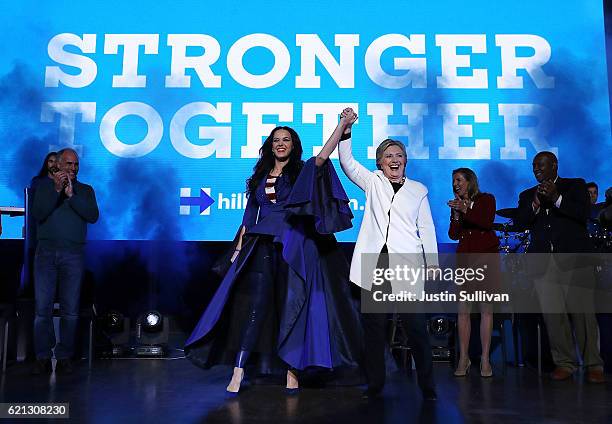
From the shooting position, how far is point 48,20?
5.58 metres

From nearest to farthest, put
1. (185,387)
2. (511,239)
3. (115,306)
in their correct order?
(185,387)
(511,239)
(115,306)

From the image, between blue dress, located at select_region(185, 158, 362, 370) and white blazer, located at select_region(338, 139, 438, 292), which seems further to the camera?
blue dress, located at select_region(185, 158, 362, 370)

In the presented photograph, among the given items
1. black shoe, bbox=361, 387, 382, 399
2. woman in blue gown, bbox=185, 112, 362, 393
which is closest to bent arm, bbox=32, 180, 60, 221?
woman in blue gown, bbox=185, 112, 362, 393

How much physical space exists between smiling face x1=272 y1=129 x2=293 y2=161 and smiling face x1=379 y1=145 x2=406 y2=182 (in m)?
0.60

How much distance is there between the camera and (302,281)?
132 inches

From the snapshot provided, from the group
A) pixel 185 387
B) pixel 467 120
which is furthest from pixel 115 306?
pixel 467 120

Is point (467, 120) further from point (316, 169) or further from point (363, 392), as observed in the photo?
point (363, 392)

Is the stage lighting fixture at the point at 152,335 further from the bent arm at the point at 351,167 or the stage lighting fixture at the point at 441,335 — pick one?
the bent arm at the point at 351,167

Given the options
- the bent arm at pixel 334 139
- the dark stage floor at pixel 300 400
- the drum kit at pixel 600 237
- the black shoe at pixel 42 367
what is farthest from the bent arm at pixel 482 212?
the black shoe at pixel 42 367

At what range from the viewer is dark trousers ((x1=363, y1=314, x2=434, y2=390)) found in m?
2.98

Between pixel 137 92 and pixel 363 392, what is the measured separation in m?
3.57

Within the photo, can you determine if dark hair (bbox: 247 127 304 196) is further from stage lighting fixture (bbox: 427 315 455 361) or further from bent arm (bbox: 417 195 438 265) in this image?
stage lighting fixture (bbox: 427 315 455 361)

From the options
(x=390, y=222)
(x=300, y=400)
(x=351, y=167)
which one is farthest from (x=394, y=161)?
(x=300, y=400)

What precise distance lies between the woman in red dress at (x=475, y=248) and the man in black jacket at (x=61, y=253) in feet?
8.54
